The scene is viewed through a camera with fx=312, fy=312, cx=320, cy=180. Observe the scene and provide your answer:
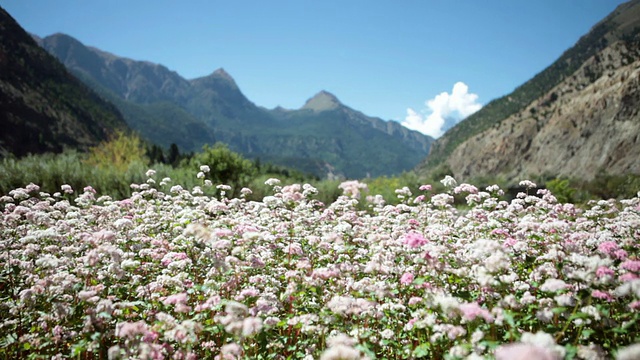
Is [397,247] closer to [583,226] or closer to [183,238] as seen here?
[183,238]

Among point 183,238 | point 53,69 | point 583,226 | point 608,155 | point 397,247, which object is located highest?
point 53,69

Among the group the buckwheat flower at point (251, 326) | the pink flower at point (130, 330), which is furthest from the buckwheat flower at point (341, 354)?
the pink flower at point (130, 330)

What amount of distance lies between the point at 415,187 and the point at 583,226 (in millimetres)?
20208

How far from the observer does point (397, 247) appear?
4.58 metres

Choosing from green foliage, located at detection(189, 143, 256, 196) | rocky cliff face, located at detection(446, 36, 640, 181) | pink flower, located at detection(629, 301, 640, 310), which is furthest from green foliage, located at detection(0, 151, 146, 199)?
rocky cliff face, located at detection(446, 36, 640, 181)

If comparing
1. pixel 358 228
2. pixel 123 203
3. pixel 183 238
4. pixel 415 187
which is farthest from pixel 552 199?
pixel 415 187

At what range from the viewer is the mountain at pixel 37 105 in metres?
61.4

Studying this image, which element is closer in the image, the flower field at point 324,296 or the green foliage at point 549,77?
the flower field at point 324,296

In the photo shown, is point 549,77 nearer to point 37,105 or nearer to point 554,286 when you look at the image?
point 554,286

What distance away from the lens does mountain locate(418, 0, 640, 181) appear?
47562 mm

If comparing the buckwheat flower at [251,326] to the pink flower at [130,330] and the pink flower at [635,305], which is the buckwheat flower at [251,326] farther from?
the pink flower at [635,305]

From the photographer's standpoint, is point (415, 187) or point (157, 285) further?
point (415, 187)

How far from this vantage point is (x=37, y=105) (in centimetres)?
6925

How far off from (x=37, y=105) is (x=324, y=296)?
302 ft
